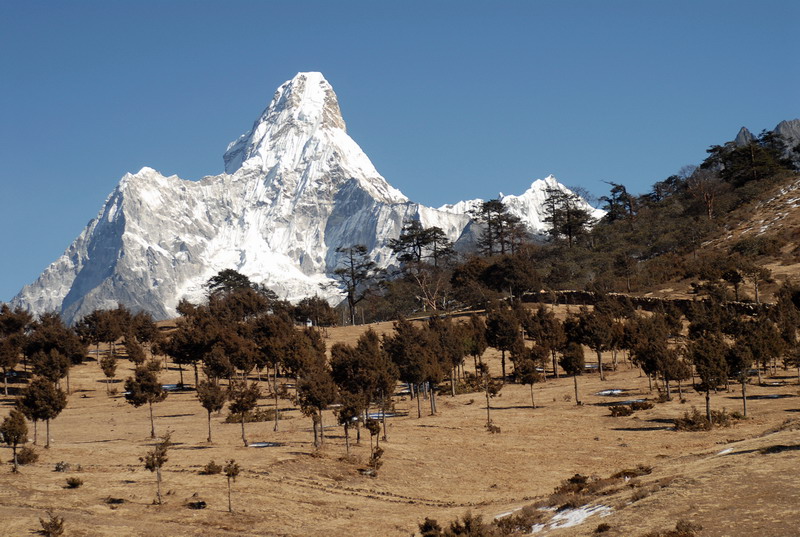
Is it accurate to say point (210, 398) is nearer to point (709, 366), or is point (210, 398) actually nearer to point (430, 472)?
point (430, 472)

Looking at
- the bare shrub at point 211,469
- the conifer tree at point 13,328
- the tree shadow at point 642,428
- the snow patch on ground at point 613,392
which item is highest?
the conifer tree at point 13,328

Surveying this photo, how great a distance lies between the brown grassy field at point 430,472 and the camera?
1178 inches

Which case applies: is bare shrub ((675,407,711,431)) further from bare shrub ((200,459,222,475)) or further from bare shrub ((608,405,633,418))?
bare shrub ((200,459,222,475))

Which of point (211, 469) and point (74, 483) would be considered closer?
point (74, 483)

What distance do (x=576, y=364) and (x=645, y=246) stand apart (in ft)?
303

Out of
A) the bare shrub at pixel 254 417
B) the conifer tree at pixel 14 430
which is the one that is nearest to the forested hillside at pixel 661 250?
the bare shrub at pixel 254 417

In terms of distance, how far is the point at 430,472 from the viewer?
155 ft

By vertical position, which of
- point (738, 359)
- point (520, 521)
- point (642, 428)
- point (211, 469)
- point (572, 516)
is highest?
point (738, 359)

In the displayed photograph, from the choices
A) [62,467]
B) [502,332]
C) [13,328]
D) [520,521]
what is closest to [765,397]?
[502,332]

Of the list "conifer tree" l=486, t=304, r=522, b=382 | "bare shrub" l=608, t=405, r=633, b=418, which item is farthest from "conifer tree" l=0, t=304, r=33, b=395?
"bare shrub" l=608, t=405, r=633, b=418

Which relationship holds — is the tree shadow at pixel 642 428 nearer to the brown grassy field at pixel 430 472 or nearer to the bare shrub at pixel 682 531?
the brown grassy field at pixel 430 472

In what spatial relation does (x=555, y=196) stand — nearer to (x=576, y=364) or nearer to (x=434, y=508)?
(x=576, y=364)

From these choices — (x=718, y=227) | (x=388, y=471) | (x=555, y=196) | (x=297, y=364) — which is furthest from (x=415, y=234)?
(x=388, y=471)

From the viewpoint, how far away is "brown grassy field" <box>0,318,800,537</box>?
1178 inches
